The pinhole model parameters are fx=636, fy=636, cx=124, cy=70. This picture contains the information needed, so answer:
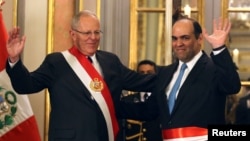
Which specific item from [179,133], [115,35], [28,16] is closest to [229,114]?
[115,35]

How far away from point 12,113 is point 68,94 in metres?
0.68

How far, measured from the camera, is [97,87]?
3.22m

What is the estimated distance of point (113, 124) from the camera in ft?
10.7

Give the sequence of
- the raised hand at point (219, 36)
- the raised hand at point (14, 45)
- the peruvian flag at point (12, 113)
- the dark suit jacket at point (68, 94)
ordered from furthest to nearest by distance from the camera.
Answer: the peruvian flag at point (12, 113)
the dark suit jacket at point (68, 94)
the raised hand at point (14, 45)
the raised hand at point (219, 36)

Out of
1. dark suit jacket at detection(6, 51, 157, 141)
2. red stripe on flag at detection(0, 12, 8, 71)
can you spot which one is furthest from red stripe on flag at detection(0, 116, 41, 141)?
dark suit jacket at detection(6, 51, 157, 141)

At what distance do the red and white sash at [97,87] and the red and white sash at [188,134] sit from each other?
340 mm

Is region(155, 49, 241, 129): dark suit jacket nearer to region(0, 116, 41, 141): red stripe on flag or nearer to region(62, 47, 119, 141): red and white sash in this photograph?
region(62, 47, 119, 141): red and white sash

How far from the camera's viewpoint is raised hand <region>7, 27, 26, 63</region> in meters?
3.01

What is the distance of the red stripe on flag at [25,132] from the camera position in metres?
3.72

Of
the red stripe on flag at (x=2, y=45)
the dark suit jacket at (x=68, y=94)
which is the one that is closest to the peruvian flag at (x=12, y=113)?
the red stripe on flag at (x=2, y=45)

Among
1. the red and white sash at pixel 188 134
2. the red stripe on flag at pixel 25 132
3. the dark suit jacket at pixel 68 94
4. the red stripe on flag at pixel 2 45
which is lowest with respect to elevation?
the red stripe on flag at pixel 25 132

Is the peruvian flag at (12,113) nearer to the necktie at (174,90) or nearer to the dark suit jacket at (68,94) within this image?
the dark suit jacket at (68,94)

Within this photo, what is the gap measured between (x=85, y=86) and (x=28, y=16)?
108 cm

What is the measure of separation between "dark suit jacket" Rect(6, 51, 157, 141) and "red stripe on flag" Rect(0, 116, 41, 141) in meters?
0.59
